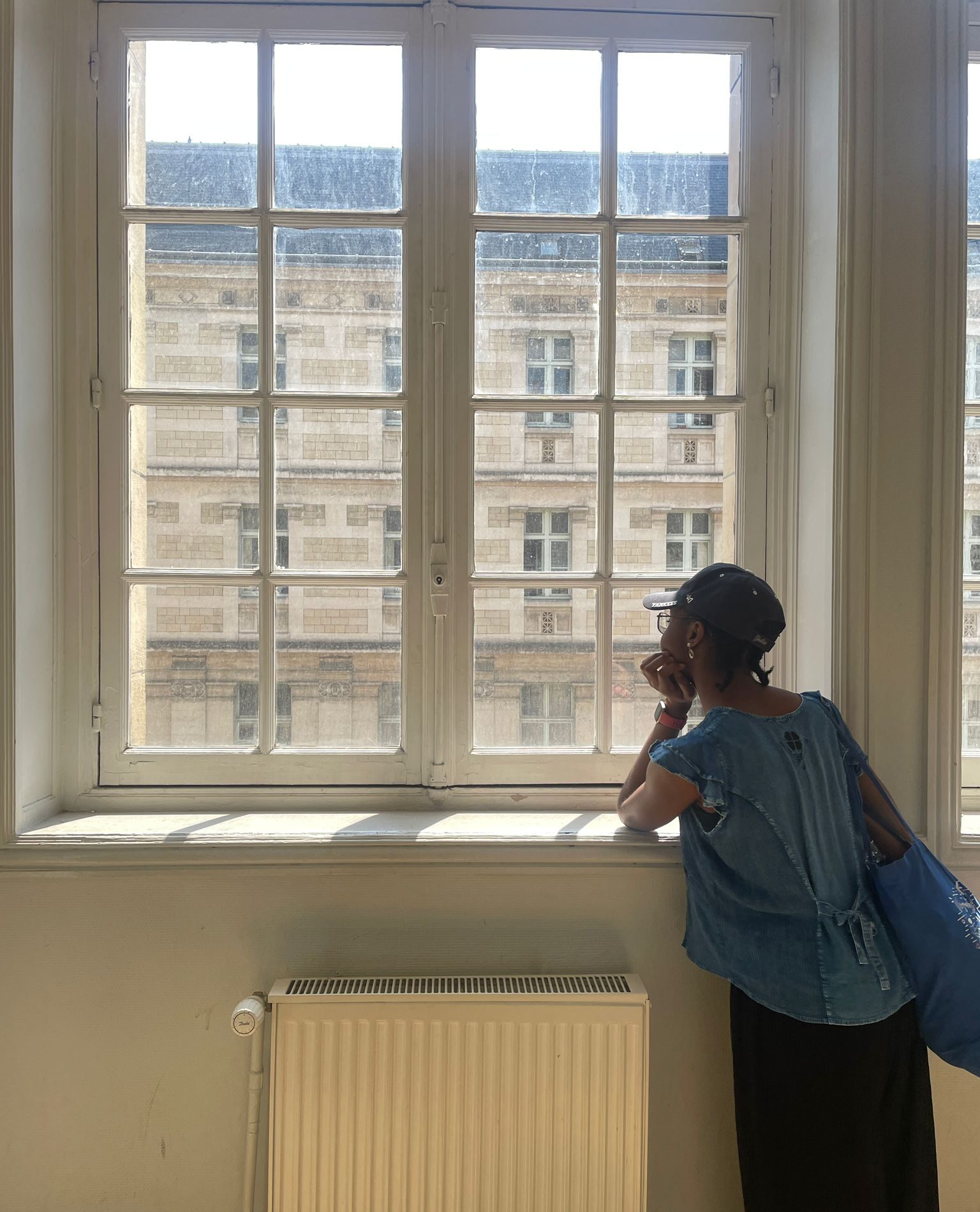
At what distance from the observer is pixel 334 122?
171 centimetres

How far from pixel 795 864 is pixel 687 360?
3.46 feet

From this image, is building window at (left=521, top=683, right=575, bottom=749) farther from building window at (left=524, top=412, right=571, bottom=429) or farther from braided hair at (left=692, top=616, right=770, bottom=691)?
building window at (left=524, top=412, right=571, bottom=429)

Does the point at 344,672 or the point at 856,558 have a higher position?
the point at 856,558

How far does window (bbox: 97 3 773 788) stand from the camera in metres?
1.70

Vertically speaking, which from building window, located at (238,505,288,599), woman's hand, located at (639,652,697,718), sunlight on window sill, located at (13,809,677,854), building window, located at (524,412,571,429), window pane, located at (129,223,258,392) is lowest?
sunlight on window sill, located at (13,809,677,854)

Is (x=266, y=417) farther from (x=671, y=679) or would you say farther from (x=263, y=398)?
(x=671, y=679)

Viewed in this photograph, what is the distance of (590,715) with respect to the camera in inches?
68.8

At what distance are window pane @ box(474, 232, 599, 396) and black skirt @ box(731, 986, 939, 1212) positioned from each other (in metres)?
1.29

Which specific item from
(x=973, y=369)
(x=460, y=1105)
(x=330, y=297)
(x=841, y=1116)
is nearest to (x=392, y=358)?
(x=330, y=297)

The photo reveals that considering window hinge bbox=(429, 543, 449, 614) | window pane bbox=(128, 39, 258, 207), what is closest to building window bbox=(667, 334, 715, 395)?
window hinge bbox=(429, 543, 449, 614)

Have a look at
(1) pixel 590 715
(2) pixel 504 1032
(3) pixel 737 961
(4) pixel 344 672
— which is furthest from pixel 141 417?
(3) pixel 737 961

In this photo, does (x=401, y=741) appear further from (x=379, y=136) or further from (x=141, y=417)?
(x=379, y=136)

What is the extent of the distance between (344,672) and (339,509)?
35cm

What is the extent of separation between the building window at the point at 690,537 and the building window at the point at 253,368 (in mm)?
873
